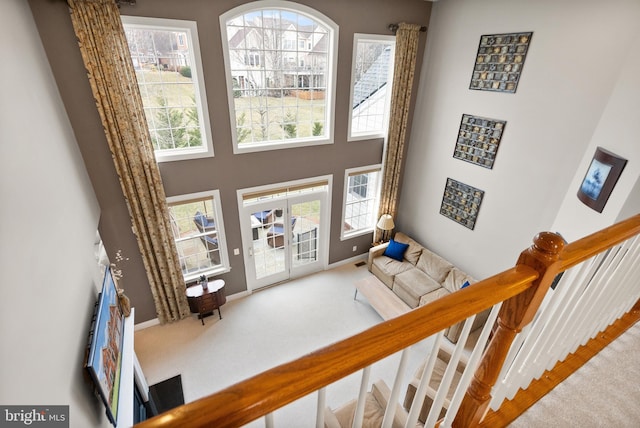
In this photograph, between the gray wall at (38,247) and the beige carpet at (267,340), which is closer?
the gray wall at (38,247)

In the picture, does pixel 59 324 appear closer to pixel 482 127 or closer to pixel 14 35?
pixel 14 35

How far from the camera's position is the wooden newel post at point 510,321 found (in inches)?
38.2

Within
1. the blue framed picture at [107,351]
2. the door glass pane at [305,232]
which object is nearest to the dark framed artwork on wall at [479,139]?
the door glass pane at [305,232]

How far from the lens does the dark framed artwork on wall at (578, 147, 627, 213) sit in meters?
2.99

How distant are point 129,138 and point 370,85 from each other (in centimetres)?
374

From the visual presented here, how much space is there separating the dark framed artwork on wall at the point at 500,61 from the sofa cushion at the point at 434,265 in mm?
2860

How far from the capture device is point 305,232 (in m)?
5.86

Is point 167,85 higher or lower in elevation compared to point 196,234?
higher

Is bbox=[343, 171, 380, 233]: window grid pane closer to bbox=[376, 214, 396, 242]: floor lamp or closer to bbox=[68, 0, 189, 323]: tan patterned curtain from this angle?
bbox=[376, 214, 396, 242]: floor lamp

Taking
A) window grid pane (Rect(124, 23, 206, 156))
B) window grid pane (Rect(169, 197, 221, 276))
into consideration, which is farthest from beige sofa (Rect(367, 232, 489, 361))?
window grid pane (Rect(124, 23, 206, 156))

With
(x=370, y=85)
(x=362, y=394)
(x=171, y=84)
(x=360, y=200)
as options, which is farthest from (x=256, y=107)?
A: (x=362, y=394)

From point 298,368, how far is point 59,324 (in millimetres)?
1958

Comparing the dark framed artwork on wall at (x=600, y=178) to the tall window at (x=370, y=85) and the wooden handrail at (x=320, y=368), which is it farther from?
the wooden handrail at (x=320, y=368)

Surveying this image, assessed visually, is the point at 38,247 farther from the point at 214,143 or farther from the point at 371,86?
the point at 371,86
